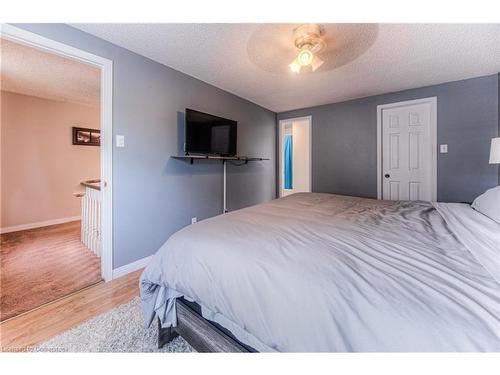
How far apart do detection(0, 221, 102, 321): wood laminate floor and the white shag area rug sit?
585mm

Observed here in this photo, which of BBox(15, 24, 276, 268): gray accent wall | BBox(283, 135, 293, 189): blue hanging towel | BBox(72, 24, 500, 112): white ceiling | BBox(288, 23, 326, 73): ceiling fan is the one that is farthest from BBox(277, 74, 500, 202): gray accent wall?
BBox(283, 135, 293, 189): blue hanging towel

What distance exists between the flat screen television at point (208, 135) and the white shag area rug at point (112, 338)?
68.2 inches

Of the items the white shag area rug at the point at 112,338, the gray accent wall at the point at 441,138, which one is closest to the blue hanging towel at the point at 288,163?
the gray accent wall at the point at 441,138

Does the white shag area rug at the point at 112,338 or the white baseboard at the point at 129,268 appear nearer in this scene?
the white shag area rug at the point at 112,338

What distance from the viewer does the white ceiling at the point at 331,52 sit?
68.7 inches

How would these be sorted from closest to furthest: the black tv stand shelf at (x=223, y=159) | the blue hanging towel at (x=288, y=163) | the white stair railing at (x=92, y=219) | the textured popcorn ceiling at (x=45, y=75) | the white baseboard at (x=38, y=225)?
the textured popcorn ceiling at (x=45, y=75) < the white stair railing at (x=92, y=219) < the black tv stand shelf at (x=223, y=159) < the white baseboard at (x=38, y=225) < the blue hanging towel at (x=288, y=163)

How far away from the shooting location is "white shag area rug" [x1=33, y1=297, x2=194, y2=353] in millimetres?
1211

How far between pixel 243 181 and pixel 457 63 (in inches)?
119

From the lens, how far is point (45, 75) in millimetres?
2711

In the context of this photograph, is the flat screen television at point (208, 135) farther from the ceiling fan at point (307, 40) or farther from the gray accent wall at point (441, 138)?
the gray accent wall at point (441, 138)

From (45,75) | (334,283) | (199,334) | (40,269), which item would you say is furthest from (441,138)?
(45,75)

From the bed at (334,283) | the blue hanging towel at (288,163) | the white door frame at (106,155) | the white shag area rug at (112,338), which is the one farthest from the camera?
the blue hanging towel at (288,163)

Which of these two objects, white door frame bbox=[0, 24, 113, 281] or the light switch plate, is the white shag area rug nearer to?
white door frame bbox=[0, 24, 113, 281]
